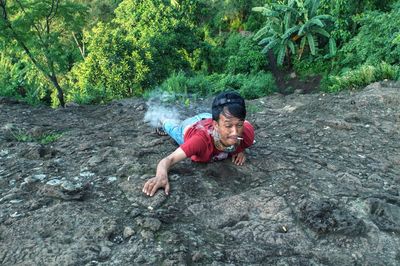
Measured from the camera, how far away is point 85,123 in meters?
5.93

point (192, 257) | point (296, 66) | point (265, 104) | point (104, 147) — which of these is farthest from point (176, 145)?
point (296, 66)

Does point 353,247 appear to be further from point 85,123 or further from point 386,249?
point 85,123

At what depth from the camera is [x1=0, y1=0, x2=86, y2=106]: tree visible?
671cm

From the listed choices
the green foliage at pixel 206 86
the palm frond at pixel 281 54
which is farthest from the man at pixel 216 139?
the palm frond at pixel 281 54

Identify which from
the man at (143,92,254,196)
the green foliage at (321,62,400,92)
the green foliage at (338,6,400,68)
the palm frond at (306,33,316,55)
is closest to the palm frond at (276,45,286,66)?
the palm frond at (306,33,316,55)

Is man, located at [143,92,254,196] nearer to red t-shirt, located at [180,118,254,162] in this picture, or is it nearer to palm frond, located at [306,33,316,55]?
red t-shirt, located at [180,118,254,162]

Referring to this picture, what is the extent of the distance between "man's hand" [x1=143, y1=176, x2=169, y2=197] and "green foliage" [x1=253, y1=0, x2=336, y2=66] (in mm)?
10385

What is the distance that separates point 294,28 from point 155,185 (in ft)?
35.6

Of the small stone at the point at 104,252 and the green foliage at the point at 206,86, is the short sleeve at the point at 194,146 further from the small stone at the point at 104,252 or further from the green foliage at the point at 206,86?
the green foliage at the point at 206,86

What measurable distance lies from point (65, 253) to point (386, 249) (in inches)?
79.3

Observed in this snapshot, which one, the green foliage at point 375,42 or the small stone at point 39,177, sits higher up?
the small stone at point 39,177

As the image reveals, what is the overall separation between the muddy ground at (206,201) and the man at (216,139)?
104 mm

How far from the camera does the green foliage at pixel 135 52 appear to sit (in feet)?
32.2

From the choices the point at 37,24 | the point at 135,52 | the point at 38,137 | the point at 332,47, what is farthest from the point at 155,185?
the point at 332,47
